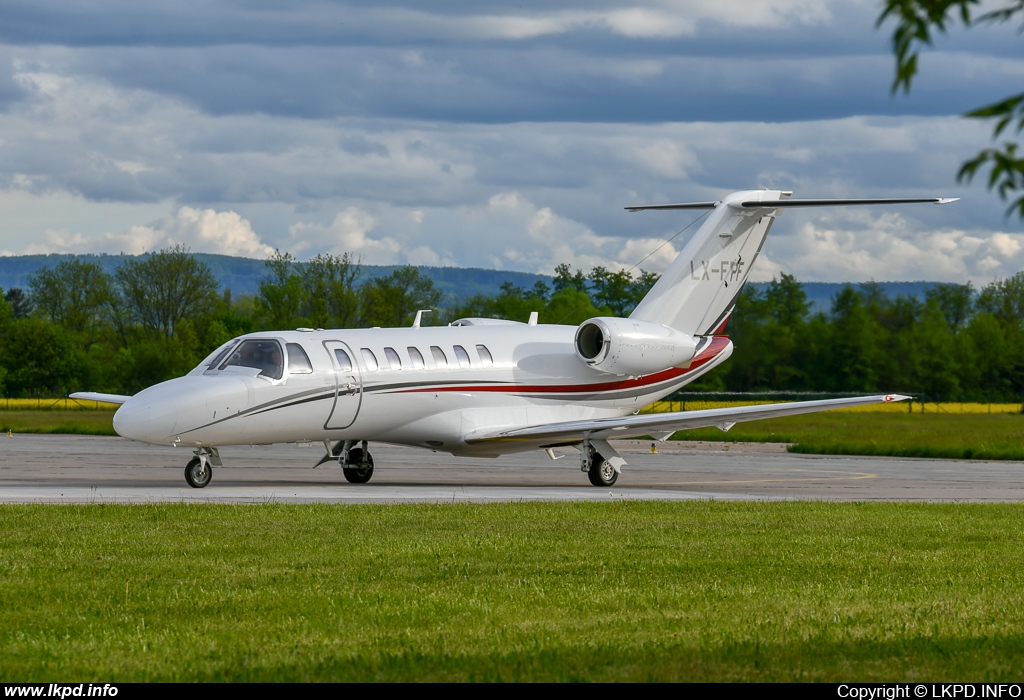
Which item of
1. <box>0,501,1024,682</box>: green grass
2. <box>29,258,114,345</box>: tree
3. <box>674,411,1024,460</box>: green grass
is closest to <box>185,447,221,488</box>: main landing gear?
<box>0,501,1024,682</box>: green grass

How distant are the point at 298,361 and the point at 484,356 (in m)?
4.31

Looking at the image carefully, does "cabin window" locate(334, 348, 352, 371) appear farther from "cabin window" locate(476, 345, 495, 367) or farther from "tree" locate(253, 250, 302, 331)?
"tree" locate(253, 250, 302, 331)

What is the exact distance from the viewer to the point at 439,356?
2573cm

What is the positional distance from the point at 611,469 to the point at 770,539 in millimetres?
11453

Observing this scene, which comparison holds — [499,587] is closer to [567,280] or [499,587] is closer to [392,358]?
[392,358]

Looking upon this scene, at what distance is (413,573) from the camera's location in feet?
38.7

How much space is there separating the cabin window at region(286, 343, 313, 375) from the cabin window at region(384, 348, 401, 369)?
1.79m

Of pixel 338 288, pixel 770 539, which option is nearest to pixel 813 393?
pixel 770 539

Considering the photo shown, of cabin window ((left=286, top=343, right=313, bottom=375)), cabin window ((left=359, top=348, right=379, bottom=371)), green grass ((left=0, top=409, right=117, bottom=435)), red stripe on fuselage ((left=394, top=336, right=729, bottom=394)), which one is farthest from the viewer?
green grass ((left=0, top=409, right=117, bottom=435))

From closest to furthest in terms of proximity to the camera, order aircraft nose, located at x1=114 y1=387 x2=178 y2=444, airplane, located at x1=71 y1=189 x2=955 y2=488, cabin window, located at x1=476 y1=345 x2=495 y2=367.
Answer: aircraft nose, located at x1=114 y1=387 x2=178 y2=444 < airplane, located at x1=71 y1=189 x2=955 y2=488 < cabin window, located at x1=476 y1=345 x2=495 y2=367

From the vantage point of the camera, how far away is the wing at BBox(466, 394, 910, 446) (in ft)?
81.0

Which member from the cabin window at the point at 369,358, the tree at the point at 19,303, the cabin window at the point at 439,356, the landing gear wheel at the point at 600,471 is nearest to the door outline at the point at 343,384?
the cabin window at the point at 369,358

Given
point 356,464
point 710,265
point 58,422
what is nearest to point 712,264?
point 710,265

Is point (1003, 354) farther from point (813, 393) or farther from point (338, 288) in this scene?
point (338, 288)
